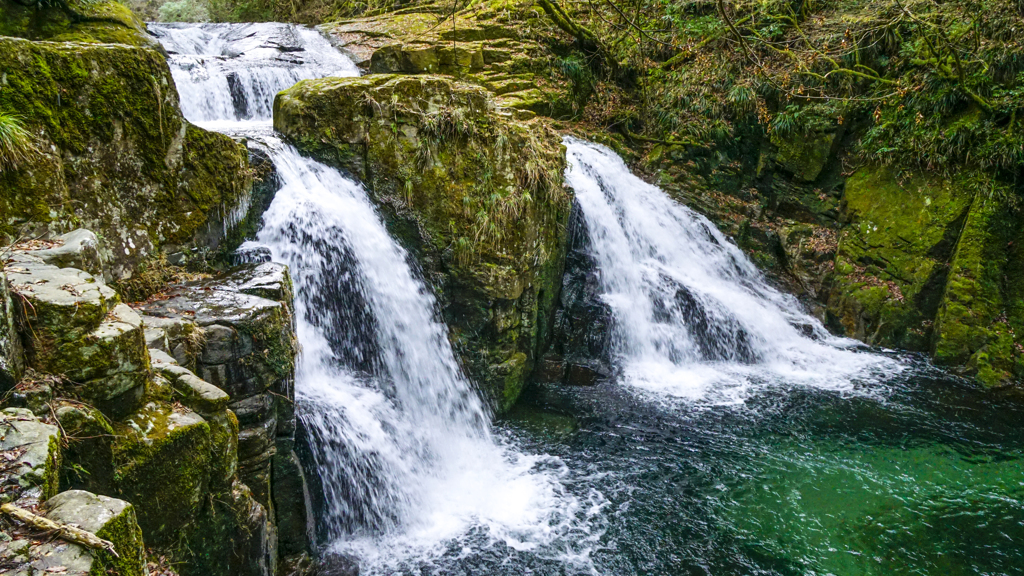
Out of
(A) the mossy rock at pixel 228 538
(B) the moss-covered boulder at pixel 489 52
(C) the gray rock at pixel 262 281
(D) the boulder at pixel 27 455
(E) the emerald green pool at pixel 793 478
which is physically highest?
(B) the moss-covered boulder at pixel 489 52

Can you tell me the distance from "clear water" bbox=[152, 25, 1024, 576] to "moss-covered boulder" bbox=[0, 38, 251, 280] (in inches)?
39.4

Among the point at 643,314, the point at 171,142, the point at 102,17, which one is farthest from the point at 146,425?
the point at 102,17

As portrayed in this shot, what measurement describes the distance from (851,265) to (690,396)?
4988mm

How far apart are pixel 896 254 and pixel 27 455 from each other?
11883mm

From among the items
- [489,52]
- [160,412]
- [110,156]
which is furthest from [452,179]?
[489,52]

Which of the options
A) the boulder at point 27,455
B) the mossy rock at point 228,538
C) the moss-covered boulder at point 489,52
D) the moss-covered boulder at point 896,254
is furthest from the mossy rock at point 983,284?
the boulder at point 27,455

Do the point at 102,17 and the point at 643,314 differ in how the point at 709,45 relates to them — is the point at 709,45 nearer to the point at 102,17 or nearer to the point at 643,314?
the point at 643,314

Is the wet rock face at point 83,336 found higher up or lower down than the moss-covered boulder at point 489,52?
lower down

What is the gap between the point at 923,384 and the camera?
8375 millimetres

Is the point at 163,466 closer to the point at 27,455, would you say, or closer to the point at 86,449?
the point at 86,449

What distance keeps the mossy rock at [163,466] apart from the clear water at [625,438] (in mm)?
1864

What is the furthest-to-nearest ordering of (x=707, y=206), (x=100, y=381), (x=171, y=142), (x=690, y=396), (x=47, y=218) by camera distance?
(x=707, y=206)
(x=690, y=396)
(x=171, y=142)
(x=47, y=218)
(x=100, y=381)

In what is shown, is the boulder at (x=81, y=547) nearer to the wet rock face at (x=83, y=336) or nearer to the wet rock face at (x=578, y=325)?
the wet rock face at (x=83, y=336)

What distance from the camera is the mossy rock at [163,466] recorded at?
266 cm
